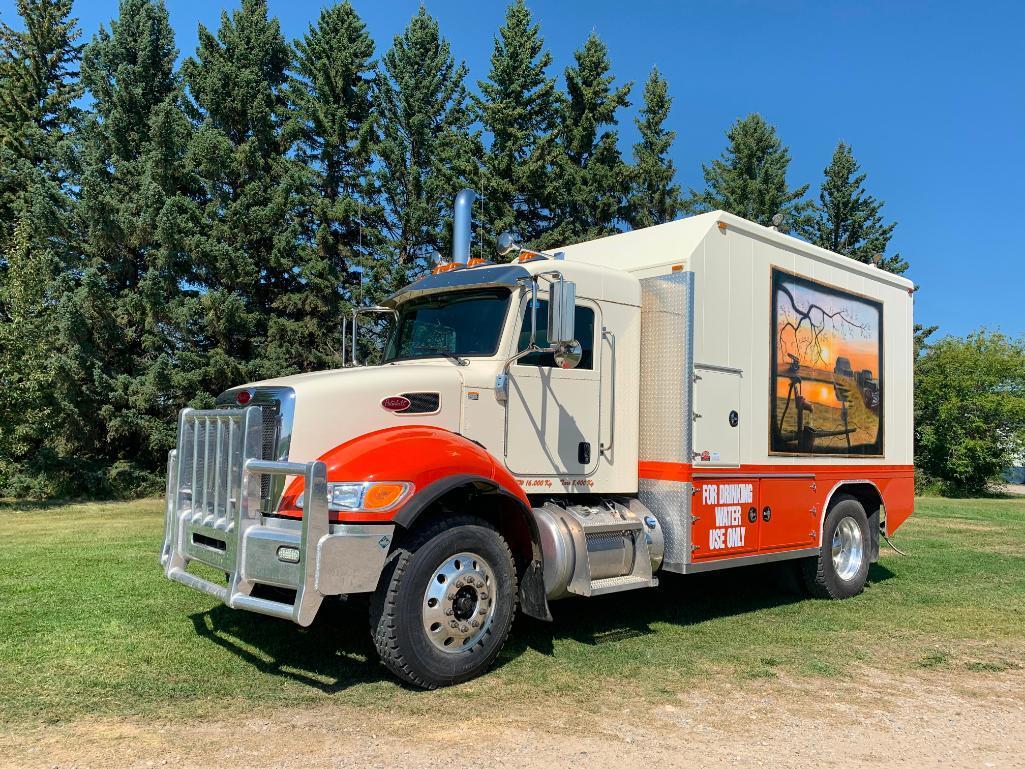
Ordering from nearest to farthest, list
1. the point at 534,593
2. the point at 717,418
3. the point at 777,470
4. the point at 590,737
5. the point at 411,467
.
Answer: the point at 590,737 < the point at 411,467 < the point at 534,593 < the point at 717,418 < the point at 777,470

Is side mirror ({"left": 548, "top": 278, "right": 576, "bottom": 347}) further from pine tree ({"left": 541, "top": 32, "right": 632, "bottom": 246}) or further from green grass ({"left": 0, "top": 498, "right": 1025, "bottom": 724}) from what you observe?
pine tree ({"left": 541, "top": 32, "right": 632, "bottom": 246})

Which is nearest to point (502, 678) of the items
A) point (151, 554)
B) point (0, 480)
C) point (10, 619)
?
point (10, 619)

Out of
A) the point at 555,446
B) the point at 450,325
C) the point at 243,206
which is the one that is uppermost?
the point at 243,206

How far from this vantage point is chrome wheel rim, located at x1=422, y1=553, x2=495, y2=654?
5180 millimetres

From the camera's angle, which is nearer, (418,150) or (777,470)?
(777,470)

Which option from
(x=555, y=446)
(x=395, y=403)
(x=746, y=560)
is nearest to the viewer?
(x=395, y=403)

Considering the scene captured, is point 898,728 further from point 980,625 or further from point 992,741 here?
point 980,625

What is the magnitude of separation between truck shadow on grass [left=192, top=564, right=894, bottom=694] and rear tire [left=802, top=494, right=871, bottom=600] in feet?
0.86

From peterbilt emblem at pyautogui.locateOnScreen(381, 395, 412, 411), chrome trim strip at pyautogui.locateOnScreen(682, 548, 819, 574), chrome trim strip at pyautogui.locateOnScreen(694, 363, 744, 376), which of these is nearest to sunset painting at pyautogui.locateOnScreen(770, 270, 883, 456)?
chrome trim strip at pyautogui.locateOnScreen(694, 363, 744, 376)

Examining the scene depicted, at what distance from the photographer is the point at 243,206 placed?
25516 mm

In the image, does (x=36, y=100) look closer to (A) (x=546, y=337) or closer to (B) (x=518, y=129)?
(B) (x=518, y=129)

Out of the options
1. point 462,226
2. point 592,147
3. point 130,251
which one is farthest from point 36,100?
point 462,226

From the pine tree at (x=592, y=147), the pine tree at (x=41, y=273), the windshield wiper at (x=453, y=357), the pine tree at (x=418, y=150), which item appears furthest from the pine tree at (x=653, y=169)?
the windshield wiper at (x=453, y=357)

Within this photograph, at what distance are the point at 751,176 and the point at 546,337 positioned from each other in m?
33.5
